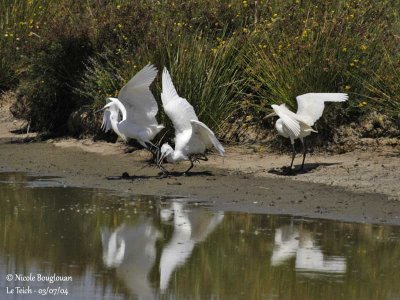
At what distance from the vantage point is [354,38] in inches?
564

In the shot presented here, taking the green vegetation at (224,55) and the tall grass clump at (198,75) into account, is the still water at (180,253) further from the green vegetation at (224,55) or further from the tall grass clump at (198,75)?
the green vegetation at (224,55)

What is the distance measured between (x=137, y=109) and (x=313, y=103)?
2.31 m

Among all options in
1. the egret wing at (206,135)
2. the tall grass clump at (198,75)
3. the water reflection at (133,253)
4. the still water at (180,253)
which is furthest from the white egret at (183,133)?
the water reflection at (133,253)

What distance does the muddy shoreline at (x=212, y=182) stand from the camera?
1123cm

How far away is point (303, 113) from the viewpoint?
13.0m

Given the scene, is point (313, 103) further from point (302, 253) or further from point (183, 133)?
point (302, 253)

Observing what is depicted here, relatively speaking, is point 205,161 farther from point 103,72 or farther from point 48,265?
point 48,265

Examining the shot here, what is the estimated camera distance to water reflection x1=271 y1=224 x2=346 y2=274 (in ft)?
28.1

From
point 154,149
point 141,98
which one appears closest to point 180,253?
point 141,98

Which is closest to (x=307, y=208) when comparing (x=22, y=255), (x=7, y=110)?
(x=22, y=255)

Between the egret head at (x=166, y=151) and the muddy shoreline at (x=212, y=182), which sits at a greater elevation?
the egret head at (x=166, y=151)

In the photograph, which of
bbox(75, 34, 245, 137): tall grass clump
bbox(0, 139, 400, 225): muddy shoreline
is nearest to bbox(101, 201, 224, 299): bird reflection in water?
bbox(0, 139, 400, 225): muddy shoreline

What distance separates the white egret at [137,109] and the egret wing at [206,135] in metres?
0.63

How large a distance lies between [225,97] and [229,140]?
2.32ft
